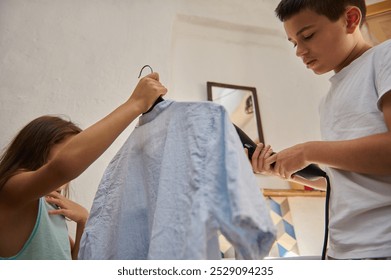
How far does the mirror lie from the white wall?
0.06m

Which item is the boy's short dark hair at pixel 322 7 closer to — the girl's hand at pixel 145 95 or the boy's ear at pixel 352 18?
the boy's ear at pixel 352 18

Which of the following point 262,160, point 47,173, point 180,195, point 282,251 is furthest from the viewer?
point 282,251

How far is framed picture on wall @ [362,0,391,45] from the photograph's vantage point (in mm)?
1439

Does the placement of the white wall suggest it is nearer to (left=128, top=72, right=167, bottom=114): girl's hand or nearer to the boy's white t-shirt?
(left=128, top=72, right=167, bottom=114): girl's hand

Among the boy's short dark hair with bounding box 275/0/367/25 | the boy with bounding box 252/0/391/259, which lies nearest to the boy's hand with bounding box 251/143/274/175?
the boy with bounding box 252/0/391/259

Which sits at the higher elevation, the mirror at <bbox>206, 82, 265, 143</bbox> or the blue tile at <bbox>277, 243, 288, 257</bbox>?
the mirror at <bbox>206, 82, 265, 143</bbox>

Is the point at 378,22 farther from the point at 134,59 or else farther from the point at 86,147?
the point at 86,147

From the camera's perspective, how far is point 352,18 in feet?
2.42

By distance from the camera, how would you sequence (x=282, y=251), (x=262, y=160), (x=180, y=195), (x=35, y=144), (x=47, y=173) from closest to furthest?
(x=180, y=195) → (x=47, y=173) → (x=262, y=160) → (x=35, y=144) → (x=282, y=251)

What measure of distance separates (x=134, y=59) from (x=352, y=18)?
2.85 ft

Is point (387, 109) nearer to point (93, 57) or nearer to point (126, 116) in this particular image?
point (126, 116)

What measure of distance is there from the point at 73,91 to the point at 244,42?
0.95 meters

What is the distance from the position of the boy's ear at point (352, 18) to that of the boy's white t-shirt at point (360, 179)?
13cm

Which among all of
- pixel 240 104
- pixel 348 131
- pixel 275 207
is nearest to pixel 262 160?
pixel 348 131
